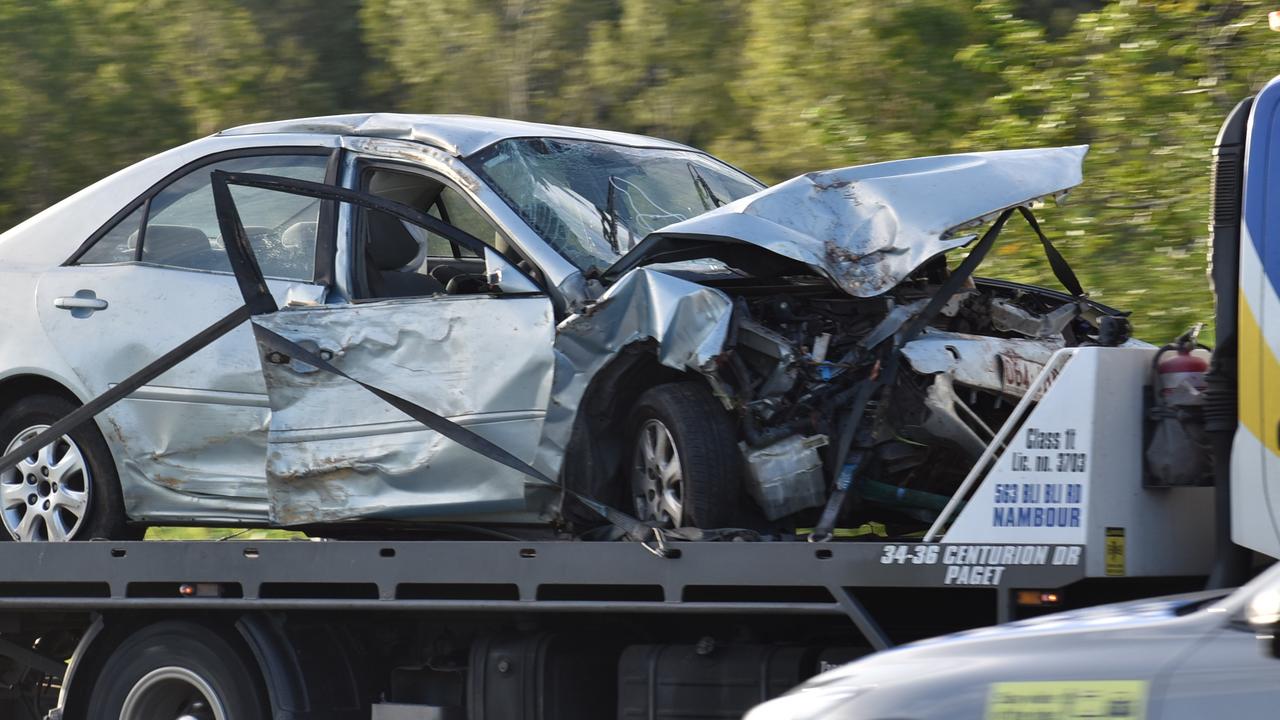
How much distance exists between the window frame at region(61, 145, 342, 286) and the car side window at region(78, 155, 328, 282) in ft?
0.03

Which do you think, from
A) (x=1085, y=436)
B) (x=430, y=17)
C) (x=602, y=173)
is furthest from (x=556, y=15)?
(x=1085, y=436)

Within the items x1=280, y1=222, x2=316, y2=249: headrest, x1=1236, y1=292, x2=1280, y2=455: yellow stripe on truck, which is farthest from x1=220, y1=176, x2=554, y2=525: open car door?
x1=1236, y1=292, x2=1280, y2=455: yellow stripe on truck

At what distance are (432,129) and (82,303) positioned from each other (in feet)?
5.18

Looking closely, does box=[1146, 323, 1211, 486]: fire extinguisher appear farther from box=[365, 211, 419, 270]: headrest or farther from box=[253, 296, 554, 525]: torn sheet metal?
box=[365, 211, 419, 270]: headrest

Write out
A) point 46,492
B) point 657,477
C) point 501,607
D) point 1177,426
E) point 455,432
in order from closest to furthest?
point 1177,426 → point 501,607 → point 657,477 → point 455,432 → point 46,492

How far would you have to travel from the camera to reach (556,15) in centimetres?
2709

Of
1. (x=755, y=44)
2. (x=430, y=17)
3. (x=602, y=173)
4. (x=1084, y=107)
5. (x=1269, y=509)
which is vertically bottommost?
(x=1269, y=509)

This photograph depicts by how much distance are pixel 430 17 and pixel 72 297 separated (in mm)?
21572

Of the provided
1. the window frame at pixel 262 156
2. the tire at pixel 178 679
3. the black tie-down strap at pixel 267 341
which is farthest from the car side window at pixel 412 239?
the tire at pixel 178 679

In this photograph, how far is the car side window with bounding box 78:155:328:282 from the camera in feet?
20.5

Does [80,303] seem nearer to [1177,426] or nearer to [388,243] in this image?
[388,243]

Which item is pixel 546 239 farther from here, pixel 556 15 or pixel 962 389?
pixel 556 15

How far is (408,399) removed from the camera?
5719 millimetres

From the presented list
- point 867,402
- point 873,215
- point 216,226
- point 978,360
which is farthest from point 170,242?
point 978,360
